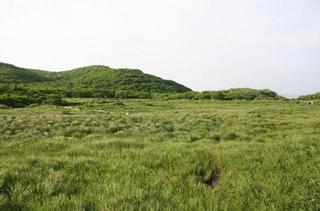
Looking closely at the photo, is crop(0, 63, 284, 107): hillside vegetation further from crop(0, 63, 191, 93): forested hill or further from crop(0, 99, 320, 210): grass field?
crop(0, 99, 320, 210): grass field

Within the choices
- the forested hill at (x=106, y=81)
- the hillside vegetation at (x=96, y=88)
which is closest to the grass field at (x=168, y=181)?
the hillside vegetation at (x=96, y=88)

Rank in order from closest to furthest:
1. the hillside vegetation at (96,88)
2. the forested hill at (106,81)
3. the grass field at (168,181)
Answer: the grass field at (168,181)
the hillside vegetation at (96,88)
the forested hill at (106,81)

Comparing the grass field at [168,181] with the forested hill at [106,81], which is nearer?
the grass field at [168,181]

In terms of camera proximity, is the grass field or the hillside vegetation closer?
the grass field

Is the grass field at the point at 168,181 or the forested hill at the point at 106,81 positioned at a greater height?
the forested hill at the point at 106,81

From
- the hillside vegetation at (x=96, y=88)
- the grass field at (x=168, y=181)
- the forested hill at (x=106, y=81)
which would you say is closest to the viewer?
the grass field at (x=168, y=181)

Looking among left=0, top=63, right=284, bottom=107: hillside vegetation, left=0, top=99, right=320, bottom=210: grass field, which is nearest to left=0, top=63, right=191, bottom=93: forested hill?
left=0, top=63, right=284, bottom=107: hillside vegetation

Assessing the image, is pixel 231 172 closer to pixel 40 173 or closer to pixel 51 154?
pixel 40 173

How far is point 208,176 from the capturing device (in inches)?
284

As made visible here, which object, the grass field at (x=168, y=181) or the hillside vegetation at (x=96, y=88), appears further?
the hillside vegetation at (x=96, y=88)

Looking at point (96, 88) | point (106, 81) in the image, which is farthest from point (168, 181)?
point (106, 81)

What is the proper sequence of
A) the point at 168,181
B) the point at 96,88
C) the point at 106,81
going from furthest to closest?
1. the point at 106,81
2. the point at 96,88
3. the point at 168,181

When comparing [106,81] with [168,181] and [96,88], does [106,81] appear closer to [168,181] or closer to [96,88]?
[96,88]

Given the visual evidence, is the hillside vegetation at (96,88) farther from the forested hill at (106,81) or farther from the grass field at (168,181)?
the grass field at (168,181)
